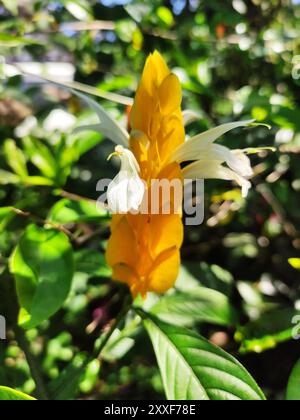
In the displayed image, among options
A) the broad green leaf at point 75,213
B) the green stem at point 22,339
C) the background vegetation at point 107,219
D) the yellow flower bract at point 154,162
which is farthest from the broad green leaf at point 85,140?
the yellow flower bract at point 154,162

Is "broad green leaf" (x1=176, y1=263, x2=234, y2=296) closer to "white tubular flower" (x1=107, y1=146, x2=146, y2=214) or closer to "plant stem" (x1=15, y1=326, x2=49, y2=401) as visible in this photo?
"plant stem" (x1=15, y1=326, x2=49, y2=401)

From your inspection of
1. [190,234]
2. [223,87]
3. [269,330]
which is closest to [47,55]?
[223,87]

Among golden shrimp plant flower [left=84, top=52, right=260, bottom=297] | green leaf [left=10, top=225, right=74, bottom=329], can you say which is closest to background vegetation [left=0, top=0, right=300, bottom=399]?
green leaf [left=10, top=225, right=74, bottom=329]

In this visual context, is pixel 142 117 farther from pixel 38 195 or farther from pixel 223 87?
pixel 223 87

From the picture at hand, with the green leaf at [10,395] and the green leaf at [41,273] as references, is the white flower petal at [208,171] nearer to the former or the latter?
the green leaf at [41,273]

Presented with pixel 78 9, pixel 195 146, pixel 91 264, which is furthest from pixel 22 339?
pixel 78 9
